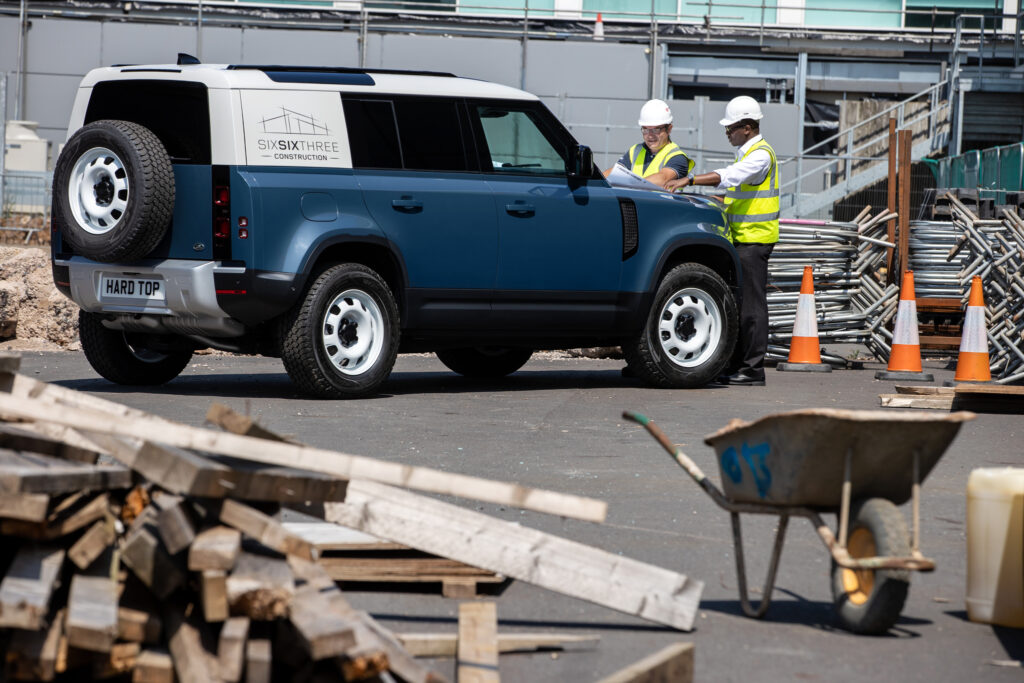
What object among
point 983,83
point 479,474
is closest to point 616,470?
point 479,474

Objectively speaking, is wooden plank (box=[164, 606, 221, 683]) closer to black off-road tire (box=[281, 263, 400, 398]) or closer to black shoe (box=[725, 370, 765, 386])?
black off-road tire (box=[281, 263, 400, 398])

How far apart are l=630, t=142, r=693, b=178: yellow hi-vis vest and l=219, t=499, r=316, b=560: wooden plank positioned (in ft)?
28.9

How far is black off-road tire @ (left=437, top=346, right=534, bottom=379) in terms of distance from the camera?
42.0 feet

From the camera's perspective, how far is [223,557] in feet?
12.1

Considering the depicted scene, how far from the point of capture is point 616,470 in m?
7.83

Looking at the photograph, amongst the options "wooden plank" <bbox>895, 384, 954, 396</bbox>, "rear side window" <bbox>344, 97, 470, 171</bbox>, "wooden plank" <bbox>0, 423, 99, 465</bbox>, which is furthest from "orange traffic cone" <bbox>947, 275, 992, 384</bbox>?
"wooden plank" <bbox>0, 423, 99, 465</bbox>

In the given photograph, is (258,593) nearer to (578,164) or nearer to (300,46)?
(578,164)

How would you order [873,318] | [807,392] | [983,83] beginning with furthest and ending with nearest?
[983,83], [873,318], [807,392]

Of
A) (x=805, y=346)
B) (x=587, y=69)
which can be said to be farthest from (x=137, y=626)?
(x=587, y=69)

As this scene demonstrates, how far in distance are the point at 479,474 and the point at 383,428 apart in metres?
1.72

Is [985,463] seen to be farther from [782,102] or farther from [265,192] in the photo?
[782,102]

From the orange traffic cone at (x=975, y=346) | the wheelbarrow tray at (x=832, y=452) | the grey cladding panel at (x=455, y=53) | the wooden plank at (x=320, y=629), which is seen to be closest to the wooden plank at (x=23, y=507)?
the wooden plank at (x=320, y=629)

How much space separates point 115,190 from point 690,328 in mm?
4593

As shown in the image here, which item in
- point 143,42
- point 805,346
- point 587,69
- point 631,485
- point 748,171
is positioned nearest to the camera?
point 631,485
